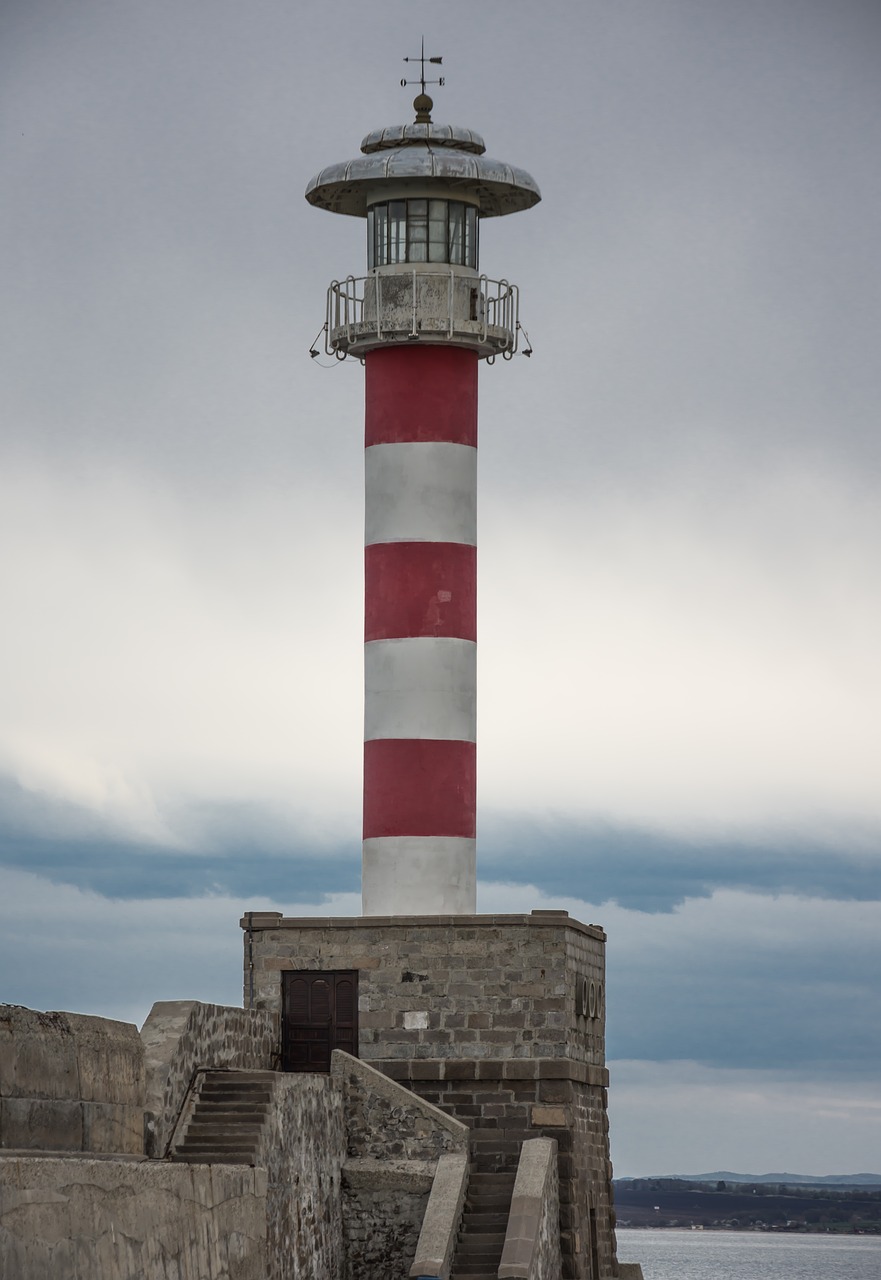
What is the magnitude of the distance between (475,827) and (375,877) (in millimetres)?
1255

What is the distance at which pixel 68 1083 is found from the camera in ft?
35.4

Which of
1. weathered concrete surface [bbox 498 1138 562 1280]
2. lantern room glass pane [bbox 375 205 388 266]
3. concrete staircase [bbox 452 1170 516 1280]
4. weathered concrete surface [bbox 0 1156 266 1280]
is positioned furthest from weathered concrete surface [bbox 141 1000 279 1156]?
lantern room glass pane [bbox 375 205 388 266]

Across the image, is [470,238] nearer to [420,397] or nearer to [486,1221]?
[420,397]

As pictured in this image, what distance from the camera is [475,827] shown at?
23.8m

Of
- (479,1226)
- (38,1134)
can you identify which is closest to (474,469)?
(479,1226)

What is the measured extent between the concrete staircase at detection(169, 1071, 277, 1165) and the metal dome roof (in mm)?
10657

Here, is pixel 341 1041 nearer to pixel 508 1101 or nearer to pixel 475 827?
pixel 508 1101

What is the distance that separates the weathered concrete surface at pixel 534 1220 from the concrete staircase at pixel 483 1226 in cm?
24

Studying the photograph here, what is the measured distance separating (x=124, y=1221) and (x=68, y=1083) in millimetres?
1738

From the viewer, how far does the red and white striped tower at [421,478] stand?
23453 millimetres

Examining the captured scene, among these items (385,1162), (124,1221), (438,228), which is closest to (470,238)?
(438,228)

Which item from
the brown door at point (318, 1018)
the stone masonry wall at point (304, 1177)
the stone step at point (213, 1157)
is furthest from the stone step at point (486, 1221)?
the stone step at point (213, 1157)

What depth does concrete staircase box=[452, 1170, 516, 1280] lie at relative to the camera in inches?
754

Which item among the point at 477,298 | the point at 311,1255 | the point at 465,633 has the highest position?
the point at 477,298
